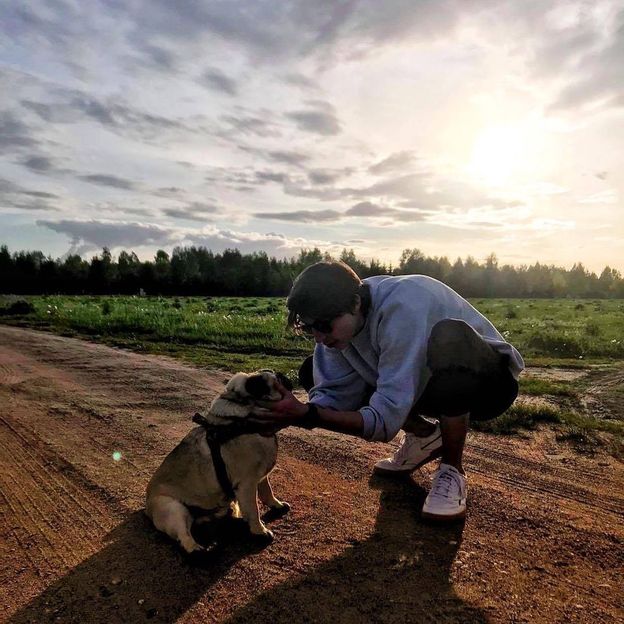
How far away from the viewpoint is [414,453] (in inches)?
169

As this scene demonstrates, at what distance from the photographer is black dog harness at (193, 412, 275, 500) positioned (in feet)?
11.2

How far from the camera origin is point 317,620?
8.67 ft

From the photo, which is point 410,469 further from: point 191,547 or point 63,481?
point 63,481

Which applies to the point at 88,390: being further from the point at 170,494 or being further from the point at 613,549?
the point at 613,549

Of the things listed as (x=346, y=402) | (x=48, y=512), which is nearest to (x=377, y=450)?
(x=346, y=402)

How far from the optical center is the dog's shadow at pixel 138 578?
8.95 feet

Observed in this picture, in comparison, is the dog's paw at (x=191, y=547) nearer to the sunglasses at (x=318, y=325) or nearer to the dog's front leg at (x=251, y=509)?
the dog's front leg at (x=251, y=509)

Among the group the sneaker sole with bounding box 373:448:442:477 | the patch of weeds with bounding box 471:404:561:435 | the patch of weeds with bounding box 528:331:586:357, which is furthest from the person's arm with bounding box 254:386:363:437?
the patch of weeds with bounding box 528:331:586:357

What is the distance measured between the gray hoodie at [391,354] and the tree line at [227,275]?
196ft

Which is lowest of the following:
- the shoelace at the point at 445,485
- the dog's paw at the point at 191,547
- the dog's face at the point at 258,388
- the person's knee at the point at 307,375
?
the dog's paw at the point at 191,547

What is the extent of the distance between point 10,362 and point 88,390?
3.11 m

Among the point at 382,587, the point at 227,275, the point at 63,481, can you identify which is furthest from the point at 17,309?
the point at 227,275

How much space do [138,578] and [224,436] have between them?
0.95m

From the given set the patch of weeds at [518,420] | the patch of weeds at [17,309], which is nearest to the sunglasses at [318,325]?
the patch of weeds at [518,420]
